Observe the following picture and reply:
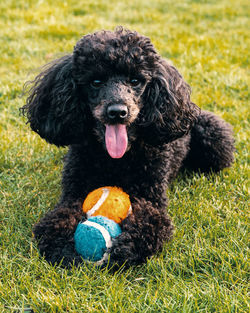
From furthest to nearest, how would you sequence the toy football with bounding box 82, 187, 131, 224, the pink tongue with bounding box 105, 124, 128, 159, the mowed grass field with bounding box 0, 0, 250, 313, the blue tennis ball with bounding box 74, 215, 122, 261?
the pink tongue with bounding box 105, 124, 128, 159
the toy football with bounding box 82, 187, 131, 224
the blue tennis ball with bounding box 74, 215, 122, 261
the mowed grass field with bounding box 0, 0, 250, 313

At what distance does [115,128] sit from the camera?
8.73 feet

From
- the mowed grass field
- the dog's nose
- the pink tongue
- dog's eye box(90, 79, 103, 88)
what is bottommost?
the mowed grass field

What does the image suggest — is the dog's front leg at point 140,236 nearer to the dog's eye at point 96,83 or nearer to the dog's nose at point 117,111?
the dog's nose at point 117,111

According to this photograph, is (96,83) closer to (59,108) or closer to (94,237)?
(59,108)

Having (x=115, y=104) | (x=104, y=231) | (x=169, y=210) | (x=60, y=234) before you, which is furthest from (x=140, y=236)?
(x=115, y=104)

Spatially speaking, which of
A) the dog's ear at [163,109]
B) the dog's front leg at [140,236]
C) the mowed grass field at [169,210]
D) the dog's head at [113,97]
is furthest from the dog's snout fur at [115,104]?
the mowed grass field at [169,210]

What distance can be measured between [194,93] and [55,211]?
3.02 m

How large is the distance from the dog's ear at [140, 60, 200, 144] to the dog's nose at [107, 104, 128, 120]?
343 millimetres

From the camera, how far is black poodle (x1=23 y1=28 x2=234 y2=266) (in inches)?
99.0

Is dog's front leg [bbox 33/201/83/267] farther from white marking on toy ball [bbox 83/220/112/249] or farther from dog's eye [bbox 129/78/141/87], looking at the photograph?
dog's eye [bbox 129/78/141/87]

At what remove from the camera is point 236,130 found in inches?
170

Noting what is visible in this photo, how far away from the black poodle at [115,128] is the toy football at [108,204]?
0.22ft

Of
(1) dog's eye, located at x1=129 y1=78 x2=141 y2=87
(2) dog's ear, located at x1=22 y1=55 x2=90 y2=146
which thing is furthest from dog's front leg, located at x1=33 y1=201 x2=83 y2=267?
(1) dog's eye, located at x1=129 y1=78 x2=141 y2=87

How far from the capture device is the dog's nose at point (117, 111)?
100 inches
